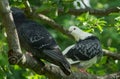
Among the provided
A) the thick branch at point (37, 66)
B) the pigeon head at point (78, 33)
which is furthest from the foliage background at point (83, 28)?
the thick branch at point (37, 66)

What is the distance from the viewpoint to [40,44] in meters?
7.74

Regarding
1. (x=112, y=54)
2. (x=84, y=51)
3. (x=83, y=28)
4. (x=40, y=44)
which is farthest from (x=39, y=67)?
(x=112, y=54)

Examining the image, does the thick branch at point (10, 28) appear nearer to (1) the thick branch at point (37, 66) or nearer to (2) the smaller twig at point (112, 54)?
(1) the thick branch at point (37, 66)

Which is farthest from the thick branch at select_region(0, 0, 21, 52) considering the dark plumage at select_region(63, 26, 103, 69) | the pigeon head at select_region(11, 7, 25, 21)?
the dark plumage at select_region(63, 26, 103, 69)

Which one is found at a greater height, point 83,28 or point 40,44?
point 40,44

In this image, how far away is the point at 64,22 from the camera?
14930 millimetres

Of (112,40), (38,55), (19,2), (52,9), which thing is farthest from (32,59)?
(112,40)

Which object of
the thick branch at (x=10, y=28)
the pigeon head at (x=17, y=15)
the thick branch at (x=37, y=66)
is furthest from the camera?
the pigeon head at (x=17, y=15)

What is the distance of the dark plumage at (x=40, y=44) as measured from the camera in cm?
749

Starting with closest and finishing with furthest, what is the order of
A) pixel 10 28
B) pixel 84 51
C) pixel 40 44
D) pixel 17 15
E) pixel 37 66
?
pixel 10 28
pixel 37 66
pixel 40 44
pixel 17 15
pixel 84 51

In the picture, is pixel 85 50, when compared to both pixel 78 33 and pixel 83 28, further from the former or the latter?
pixel 83 28

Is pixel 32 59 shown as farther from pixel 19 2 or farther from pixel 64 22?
pixel 64 22

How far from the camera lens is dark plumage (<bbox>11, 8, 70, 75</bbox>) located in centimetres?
749

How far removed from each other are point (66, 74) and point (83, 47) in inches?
84.5
